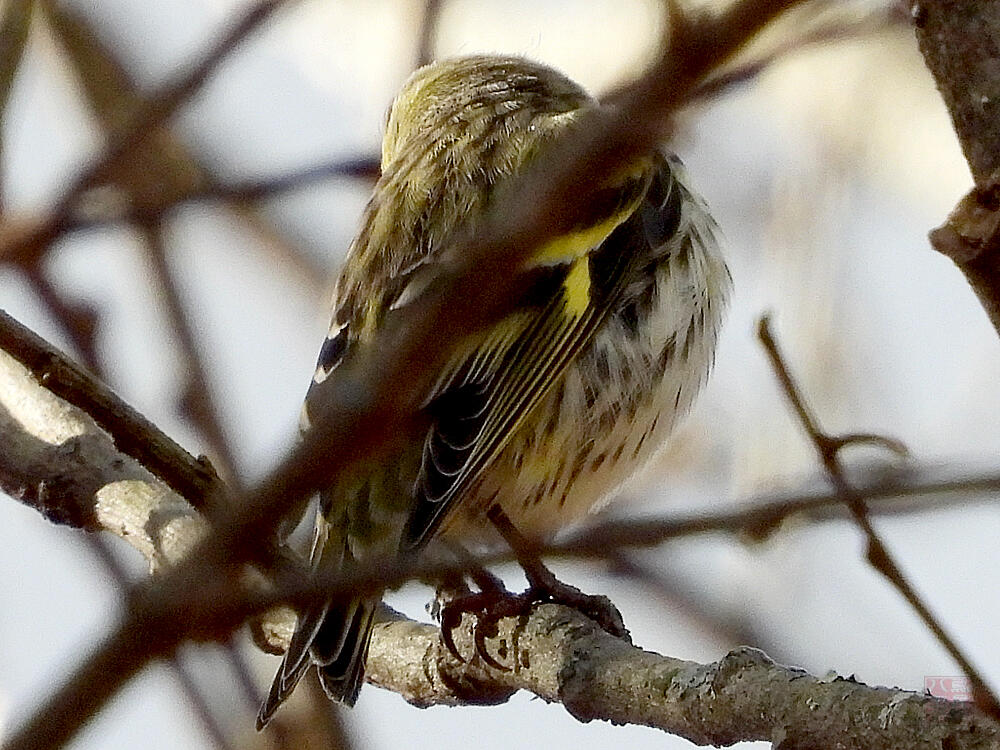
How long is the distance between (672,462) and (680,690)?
10.1 feet

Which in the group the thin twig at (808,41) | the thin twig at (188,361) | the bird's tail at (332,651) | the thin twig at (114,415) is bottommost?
the bird's tail at (332,651)

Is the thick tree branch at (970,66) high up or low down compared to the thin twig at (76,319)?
down

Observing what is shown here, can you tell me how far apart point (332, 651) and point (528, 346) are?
1.05m

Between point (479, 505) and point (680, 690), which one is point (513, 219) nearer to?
point (680, 690)

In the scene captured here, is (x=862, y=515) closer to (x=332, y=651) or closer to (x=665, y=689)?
(x=665, y=689)

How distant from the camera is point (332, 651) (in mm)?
3033

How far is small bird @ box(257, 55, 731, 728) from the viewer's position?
3516mm

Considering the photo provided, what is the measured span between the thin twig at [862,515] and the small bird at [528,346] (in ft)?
5.45

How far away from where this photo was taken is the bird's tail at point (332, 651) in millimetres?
3000

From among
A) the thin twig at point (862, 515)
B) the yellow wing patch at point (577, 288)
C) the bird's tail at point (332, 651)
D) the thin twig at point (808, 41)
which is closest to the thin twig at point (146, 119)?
the bird's tail at point (332, 651)

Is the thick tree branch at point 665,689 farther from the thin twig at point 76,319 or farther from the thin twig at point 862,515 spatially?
the thin twig at point 76,319

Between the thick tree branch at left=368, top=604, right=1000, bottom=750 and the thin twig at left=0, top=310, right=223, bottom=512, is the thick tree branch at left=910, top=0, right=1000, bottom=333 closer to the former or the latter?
the thick tree branch at left=368, top=604, right=1000, bottom=750

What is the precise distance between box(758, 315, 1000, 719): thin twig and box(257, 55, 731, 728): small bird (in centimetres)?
166

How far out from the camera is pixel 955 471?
149 centimetres
